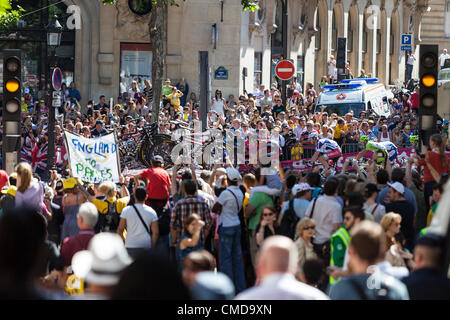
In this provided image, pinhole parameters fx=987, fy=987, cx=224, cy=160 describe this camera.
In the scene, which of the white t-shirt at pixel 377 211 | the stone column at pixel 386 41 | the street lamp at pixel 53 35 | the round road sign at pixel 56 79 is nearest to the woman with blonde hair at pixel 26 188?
the white t-shirt at pixel 377 211

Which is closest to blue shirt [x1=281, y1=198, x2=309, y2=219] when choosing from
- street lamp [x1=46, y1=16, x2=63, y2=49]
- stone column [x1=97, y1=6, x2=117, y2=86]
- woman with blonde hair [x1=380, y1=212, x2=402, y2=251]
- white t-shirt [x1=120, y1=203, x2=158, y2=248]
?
white t-shirt [x1=120, y1=203, x2=158, y2=248]

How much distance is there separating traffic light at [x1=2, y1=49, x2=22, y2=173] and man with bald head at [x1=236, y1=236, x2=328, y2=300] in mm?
8923

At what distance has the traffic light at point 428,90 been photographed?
1379 centimetres

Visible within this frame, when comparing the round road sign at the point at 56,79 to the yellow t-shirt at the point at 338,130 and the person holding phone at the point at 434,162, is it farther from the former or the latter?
the person holding phone at the point at 434,162

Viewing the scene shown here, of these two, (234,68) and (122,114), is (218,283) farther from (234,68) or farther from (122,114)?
(234,68)

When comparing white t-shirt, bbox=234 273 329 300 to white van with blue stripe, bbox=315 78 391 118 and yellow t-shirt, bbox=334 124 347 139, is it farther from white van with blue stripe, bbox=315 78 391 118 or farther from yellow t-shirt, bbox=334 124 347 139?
white van with blue stripe, bbox=315 78 391 118

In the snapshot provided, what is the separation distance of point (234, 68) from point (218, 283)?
29.0 metres

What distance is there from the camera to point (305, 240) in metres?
10.1

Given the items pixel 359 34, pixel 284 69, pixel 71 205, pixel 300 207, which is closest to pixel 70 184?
pixel 71 205

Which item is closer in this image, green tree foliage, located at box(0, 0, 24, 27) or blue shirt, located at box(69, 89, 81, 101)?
green tree foliage, located at box(0, 0, 24, 27)

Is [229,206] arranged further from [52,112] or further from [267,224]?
[52,112]

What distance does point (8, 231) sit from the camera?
202 inches

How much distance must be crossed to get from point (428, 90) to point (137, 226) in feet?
16.2

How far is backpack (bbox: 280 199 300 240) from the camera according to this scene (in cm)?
1166
